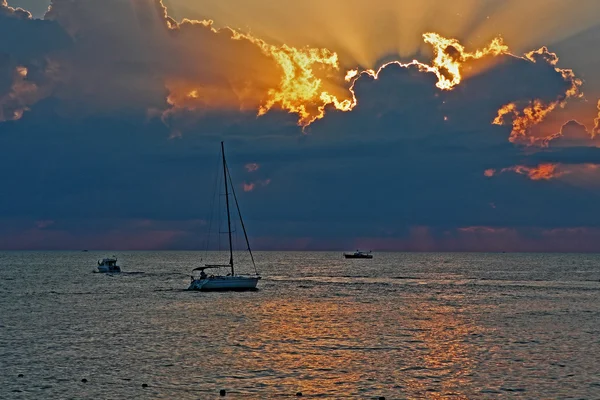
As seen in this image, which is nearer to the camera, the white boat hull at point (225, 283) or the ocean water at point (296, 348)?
the ocean water at point (296, 348)

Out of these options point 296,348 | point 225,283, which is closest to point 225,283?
point 225,283

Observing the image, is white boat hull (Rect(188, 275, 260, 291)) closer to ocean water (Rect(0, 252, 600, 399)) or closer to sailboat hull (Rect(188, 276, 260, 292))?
sailboat hull (Rect(188, 276, 260, 292))

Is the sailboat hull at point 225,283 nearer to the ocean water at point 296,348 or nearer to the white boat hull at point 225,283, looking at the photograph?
the white boat hull at point 225,283

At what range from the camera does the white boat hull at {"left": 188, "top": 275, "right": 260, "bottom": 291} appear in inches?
4845

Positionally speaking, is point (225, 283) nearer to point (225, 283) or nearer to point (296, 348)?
point (225, 283)

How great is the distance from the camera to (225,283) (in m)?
123

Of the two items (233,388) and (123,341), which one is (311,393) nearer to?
(233,388)

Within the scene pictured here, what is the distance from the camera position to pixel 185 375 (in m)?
49.2

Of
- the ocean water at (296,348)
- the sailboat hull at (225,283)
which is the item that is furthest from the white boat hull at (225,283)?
the ocean water at (296,348)

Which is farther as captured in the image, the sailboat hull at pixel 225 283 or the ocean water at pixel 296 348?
the sailboat hull at pixel 225 283

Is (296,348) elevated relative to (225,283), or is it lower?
lower

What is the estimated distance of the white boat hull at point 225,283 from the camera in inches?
4845

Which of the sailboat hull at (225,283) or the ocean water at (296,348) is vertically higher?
the sailboat hull at (225,283)

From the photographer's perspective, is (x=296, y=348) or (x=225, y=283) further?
(x=225, y=283)
